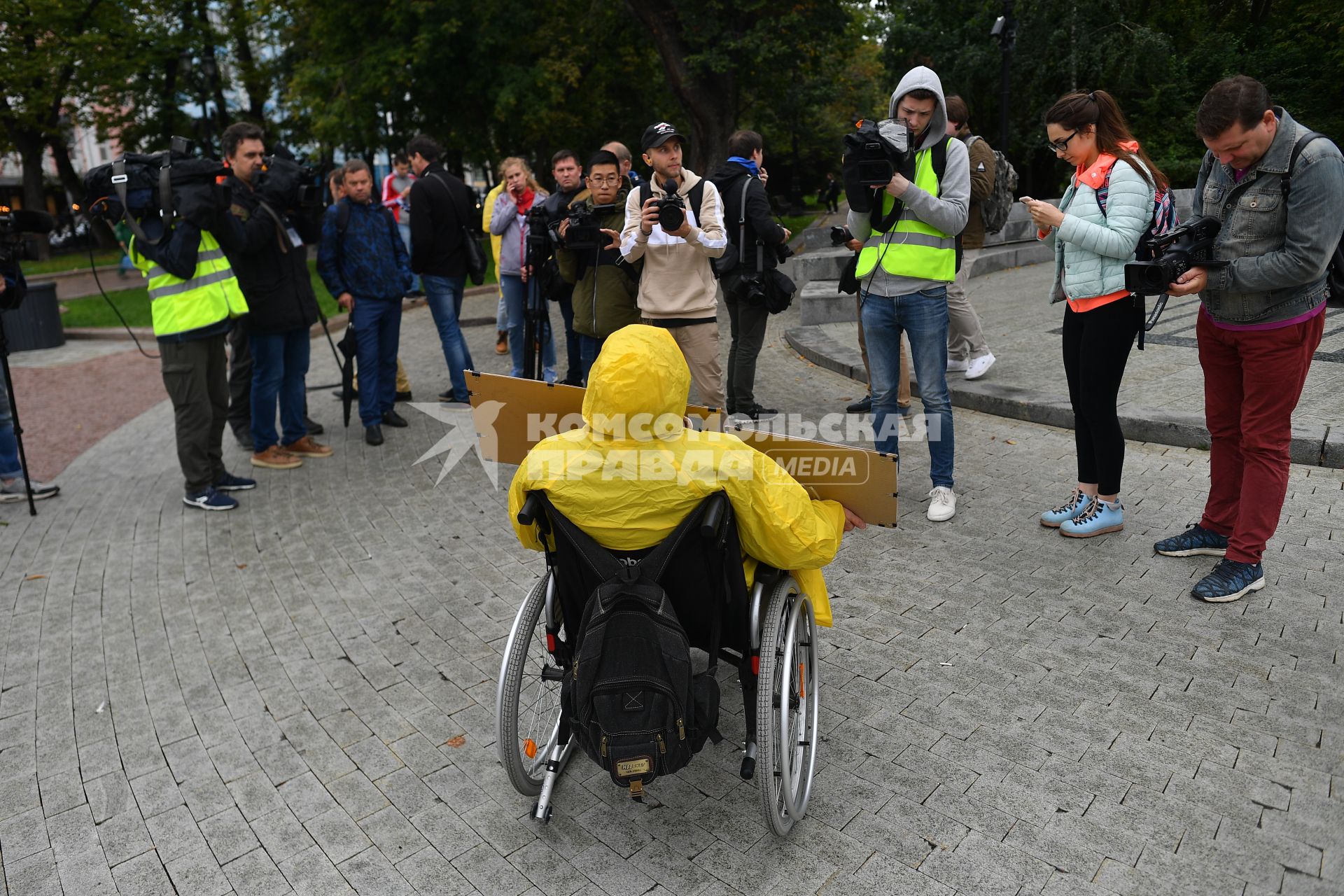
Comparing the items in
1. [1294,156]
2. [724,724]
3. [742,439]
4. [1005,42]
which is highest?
[1005,42]

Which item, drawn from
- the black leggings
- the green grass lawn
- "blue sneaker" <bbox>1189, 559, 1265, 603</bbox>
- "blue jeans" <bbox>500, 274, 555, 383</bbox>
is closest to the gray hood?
the black leggings

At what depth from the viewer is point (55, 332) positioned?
1388 cm

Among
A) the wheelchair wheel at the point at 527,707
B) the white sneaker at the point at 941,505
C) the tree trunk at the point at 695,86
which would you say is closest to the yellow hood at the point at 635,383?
the wheelchair wheel at the point at 527,707

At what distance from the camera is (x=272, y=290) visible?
6.57 metres

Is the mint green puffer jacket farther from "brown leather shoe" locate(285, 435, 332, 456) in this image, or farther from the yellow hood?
"brown leather shoe" locate(285, 435, 332, 456)

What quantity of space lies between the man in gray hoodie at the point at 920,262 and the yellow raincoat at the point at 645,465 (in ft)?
7.80

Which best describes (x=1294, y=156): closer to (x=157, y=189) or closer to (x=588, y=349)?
(x=588, y=349)

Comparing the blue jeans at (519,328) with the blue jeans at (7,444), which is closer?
the blue jeans at (7,444)

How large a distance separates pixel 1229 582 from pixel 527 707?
2908mm

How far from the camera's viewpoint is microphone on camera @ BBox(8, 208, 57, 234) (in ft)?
20.4

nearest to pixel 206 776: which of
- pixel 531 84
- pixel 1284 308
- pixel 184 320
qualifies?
pixel 184 320

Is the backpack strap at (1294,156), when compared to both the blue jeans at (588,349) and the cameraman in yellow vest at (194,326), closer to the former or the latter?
the blue jeans at (588,349)

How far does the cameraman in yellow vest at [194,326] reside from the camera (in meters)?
5.69

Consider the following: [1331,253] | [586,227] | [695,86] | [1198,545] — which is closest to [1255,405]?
[1331,253]
